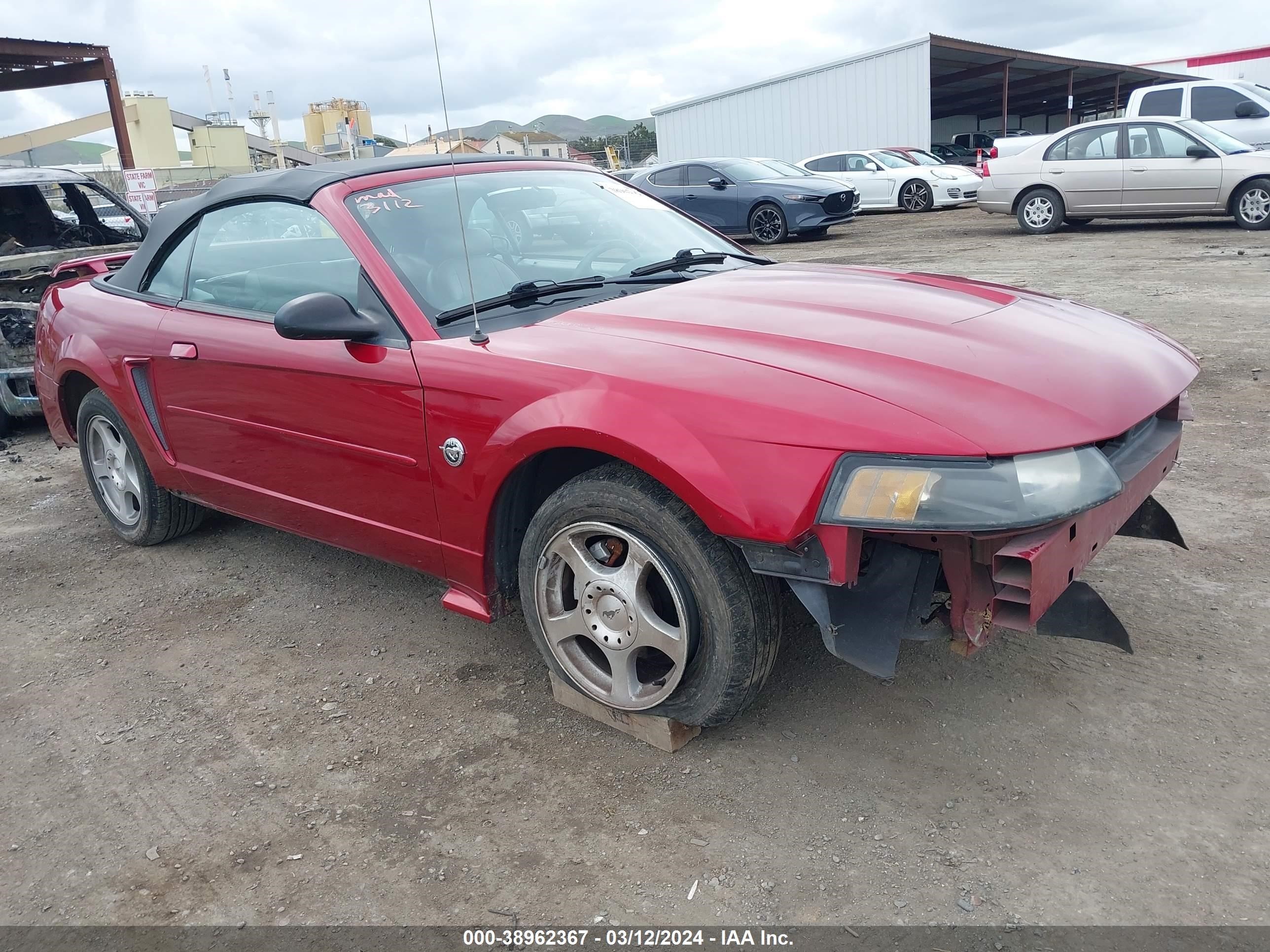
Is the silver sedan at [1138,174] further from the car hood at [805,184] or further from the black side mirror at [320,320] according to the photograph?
the black side mirror at [320,320]

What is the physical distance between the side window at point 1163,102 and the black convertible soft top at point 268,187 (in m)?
14.3

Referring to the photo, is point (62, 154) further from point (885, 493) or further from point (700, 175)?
point (885, 493)

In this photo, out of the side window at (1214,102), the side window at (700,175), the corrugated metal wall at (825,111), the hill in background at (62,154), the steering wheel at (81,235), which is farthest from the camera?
the corrugated metal wall at (825,111)

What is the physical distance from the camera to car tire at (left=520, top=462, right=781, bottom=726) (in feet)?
7.78

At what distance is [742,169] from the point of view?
16016mm

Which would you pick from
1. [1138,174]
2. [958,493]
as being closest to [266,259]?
[958,493]

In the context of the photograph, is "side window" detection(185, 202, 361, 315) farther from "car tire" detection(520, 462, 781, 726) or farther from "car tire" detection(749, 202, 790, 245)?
"car tire" detection(749, 202, 790, 245)

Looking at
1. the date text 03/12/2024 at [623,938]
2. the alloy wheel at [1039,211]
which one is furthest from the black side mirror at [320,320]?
the alloy wheel at [1039,211]

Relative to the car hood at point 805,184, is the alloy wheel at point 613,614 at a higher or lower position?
lower

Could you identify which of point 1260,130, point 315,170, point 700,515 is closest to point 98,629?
point 315,170

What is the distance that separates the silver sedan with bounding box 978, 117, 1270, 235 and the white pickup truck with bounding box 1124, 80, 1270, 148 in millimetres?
2735

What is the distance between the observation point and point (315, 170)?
340 centimetres

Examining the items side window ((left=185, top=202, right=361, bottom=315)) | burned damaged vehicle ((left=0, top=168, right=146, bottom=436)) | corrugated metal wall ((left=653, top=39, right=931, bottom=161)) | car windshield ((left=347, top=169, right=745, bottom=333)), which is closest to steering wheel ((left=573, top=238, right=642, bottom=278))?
car windshield ((left=347, top=169, right=745, bottom=333))

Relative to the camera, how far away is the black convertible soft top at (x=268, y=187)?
3314 millimetres
